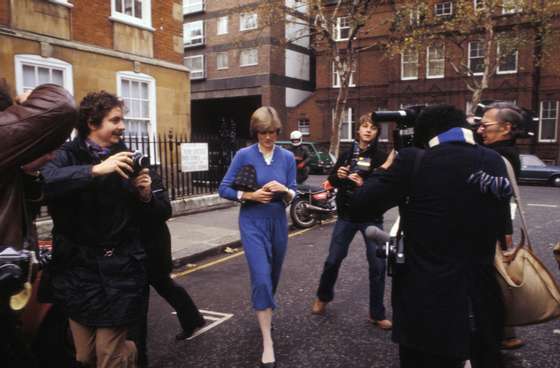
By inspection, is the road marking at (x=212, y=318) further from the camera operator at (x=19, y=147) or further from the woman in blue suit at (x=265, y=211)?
the camera operator at (x=19, y=147)

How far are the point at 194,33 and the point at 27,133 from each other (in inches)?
1414

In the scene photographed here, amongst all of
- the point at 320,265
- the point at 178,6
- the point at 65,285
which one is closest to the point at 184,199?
the point at 320,265

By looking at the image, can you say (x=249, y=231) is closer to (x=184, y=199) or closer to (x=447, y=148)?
(x=447, y=148)

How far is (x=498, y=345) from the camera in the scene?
95.6 inches

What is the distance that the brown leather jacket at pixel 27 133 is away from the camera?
1.63 m

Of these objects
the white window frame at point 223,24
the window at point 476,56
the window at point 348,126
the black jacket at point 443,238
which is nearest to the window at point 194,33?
the white window frame at point 223,24

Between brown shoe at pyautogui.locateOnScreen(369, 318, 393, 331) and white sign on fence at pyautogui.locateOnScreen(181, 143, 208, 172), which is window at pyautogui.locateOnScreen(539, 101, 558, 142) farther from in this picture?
brown shoe at pyautogui.locateOnScreen(369, 318, 393, 331)

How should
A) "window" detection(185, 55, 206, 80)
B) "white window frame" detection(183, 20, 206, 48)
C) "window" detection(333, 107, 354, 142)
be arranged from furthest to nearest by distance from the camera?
"window" detection(185, 55, 206, 80)
"white window frame" detection(183, 20, 206, 48)
"window" detection(333, 107, 354, 142)

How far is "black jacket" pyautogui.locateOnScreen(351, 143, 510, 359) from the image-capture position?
7.11ft

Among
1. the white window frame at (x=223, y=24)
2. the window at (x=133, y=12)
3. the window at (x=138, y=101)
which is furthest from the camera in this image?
the white window frame at (x=223, y=24)

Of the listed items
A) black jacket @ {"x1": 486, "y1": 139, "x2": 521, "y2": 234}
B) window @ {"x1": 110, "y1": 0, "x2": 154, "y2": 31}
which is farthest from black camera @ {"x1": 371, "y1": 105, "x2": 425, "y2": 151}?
window @ {"x1": 110, "y1": 0, "x2": 154, "y2": 31}

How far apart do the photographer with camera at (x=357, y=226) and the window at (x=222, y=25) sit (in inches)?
1244

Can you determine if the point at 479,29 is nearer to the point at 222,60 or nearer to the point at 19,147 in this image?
the point at 222,60

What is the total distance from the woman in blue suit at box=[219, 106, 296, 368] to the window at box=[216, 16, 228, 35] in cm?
3193
